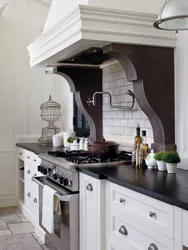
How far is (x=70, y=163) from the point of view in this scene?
2938 millimetres

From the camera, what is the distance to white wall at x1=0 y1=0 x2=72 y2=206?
Answer: 517 cm

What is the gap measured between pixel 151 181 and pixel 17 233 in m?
2.30

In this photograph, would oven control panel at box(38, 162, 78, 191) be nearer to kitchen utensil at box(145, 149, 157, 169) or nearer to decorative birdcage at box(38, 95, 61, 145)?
kitchen utensil at box(145, 149, 157, 169)

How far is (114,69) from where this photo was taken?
12.4 feet

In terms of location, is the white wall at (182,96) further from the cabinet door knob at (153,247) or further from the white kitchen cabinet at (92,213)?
the cabinet door knob at (153,247)

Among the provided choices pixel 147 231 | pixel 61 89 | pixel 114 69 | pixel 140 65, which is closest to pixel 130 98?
pixel 114 69

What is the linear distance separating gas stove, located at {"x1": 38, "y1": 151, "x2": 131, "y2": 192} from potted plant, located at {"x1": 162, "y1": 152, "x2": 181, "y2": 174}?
500mm

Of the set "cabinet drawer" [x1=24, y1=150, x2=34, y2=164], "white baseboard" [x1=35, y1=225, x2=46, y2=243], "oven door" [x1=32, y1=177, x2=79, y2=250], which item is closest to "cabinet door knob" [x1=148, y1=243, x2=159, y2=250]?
"oven door" [x1=32, y1=177, x2=79, y2=250]

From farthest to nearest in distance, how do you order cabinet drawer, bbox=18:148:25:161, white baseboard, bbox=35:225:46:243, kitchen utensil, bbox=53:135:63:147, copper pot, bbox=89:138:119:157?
cabinet drawer, bbox=18:148:25:161 < kitchen utensil, bbox=53:135:63:147 < white baseboard, bbox=35:225:46:243 < copper pot, bbox=89:138:119:157

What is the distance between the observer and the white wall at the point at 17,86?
5172 mm

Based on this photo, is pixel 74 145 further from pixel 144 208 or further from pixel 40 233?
pixel 144 208

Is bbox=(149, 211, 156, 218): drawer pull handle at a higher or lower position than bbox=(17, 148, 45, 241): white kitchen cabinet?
higher

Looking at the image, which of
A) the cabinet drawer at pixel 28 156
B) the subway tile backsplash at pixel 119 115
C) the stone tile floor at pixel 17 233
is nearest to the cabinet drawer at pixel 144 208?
the subway tile backsplash at pixel 119 115

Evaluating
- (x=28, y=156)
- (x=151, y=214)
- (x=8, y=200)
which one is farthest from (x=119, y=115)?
(x=8, y=200)
